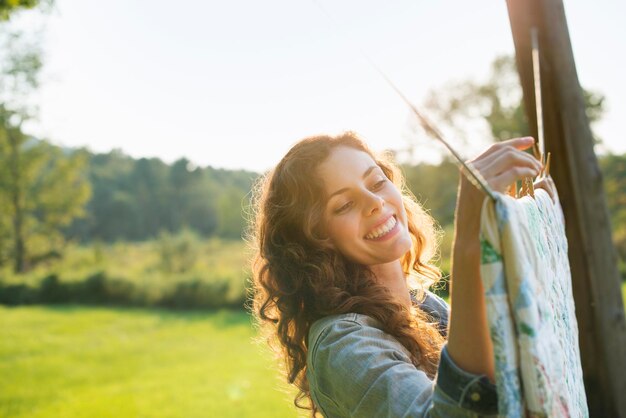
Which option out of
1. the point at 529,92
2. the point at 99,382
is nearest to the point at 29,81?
the point at 99,382

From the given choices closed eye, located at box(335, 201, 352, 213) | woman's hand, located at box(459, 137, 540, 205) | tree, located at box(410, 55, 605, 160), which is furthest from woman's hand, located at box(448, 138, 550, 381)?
tree, located at box(410, 55, 605, 160)

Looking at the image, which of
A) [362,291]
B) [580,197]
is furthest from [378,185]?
[580,197]

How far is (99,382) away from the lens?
1174 cm

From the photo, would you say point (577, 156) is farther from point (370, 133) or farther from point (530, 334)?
point (530, 334)

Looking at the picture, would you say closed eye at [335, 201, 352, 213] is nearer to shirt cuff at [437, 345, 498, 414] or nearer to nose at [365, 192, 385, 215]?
nose at [365, 192, 385, 215]

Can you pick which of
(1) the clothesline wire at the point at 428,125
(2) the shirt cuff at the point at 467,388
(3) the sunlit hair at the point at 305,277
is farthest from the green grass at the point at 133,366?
(1) the clothesline wire at the point at 428,125

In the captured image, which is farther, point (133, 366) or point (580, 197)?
point (133, 366)

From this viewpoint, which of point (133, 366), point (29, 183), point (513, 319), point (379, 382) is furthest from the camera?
point (29, 183)

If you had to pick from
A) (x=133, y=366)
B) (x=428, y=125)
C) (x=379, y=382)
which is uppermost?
(x=428, y=125)

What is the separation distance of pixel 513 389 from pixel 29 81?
27.1 meters

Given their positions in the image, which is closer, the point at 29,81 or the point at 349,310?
the point at 349,310

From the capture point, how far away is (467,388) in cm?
87

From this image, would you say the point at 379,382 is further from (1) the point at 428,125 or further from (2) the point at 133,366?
(2) the point at 133,366

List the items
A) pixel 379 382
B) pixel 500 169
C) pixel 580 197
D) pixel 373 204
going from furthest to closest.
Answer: pixel 580 197 < pixel 373 204 < pixel 379 382 < pixel 500 169
